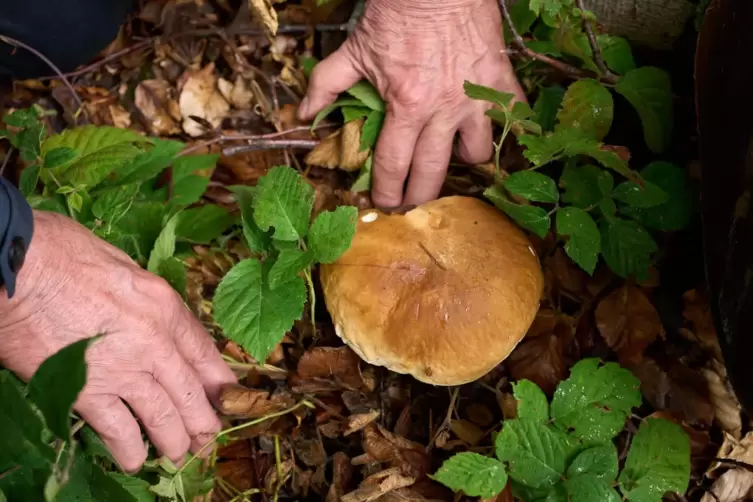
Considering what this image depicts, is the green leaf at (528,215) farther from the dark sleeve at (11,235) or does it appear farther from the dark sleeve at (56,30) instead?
the dark sleeve at (56,30)

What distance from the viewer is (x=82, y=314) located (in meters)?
1.39

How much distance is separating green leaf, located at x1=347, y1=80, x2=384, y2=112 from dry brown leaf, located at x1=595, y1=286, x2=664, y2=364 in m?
0.91

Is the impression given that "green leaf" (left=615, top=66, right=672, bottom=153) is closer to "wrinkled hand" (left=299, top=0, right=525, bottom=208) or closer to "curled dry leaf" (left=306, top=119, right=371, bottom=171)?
"wrinkled hand" (left=299, top=0, right=525, bottom=208)

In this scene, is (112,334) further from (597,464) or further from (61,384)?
(597,464)

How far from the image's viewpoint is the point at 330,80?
1.87 metres

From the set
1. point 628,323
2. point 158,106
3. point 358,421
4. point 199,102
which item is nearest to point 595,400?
point 628,323

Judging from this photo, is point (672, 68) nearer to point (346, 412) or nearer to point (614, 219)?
point (614, 219)

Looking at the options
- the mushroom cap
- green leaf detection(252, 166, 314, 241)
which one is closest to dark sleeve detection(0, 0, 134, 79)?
green leaf detection(252, 166, 314, 241)

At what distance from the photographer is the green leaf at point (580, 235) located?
61.7 inches

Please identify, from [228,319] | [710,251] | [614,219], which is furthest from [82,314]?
[710,251]

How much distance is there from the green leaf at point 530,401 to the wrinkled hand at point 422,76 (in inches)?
24.9

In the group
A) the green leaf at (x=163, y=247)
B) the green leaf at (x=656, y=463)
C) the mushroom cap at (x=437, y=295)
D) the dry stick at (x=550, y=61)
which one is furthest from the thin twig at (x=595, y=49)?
the green leaf at (x=163, y=247)

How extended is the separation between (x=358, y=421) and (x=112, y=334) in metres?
0.69

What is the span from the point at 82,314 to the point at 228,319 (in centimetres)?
34
